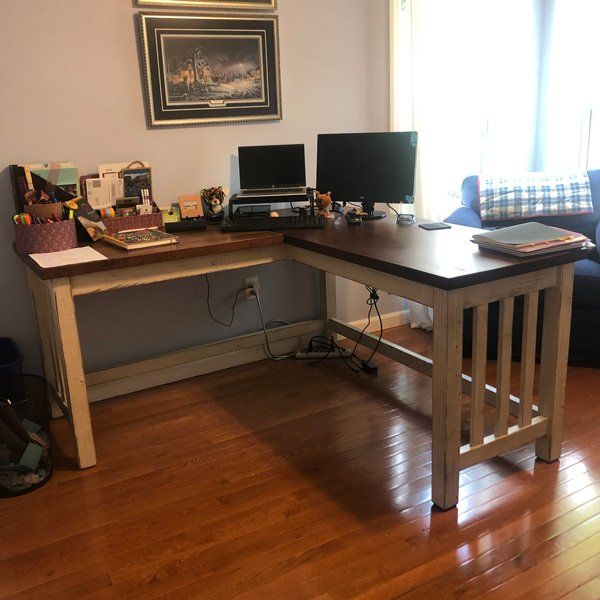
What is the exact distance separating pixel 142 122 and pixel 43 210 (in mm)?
692

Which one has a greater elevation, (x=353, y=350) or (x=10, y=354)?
(x=10, y=354)

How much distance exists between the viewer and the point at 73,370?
2.36 metres

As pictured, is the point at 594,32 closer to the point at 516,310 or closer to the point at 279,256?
the point at 516,310

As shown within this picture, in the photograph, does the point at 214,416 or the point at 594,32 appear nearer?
the point at 214,416

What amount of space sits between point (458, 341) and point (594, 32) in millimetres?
2698

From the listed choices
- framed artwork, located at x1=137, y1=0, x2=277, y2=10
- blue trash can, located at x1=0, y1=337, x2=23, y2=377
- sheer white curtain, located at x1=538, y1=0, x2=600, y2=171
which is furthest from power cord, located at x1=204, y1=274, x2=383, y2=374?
sheer white curtain, located at x1=538, y1=0, x2=600, y2=171

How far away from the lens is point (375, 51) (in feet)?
11.3

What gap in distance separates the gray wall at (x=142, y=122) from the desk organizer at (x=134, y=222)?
0.25 m

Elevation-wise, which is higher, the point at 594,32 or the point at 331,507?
the point at 594,32

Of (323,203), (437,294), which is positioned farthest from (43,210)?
(437,294)

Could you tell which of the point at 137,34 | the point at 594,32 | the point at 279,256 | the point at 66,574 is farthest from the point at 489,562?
the point at 594,32

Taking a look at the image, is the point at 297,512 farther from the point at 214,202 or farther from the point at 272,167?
the point at 272,167

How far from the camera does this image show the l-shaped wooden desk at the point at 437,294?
1993 mm

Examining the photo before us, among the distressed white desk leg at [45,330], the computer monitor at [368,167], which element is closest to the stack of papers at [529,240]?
the computer monitor at [368,167]
